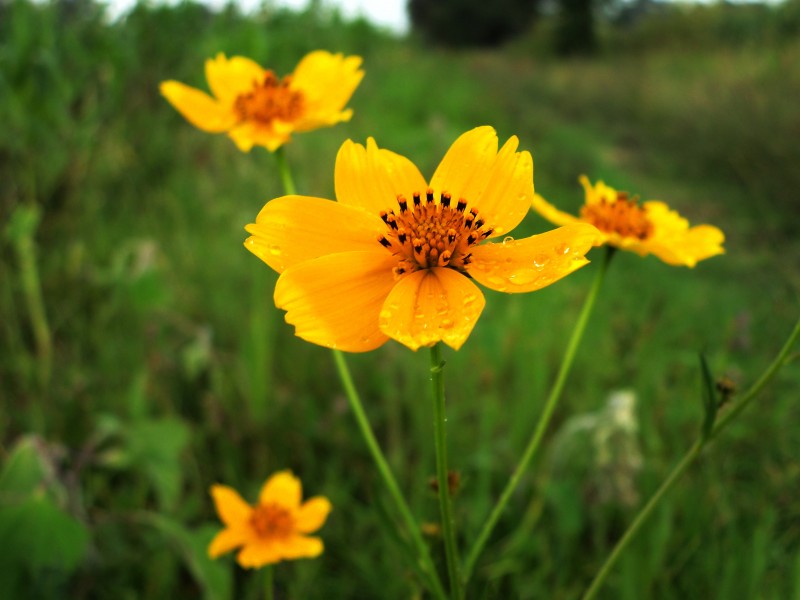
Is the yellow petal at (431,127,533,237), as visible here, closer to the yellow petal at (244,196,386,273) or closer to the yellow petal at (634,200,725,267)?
the yellow petal at (244,196,386,273)

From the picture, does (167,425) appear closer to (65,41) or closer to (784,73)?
(65,41)

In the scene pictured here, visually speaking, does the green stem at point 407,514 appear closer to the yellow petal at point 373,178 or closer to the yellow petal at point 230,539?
the yellow petal at point 373,178

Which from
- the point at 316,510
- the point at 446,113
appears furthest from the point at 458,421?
the point at 446,113

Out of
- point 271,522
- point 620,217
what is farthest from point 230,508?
point 620,217

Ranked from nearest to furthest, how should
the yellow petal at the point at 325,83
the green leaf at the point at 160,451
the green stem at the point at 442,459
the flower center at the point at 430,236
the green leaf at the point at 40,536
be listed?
the green stem at the point at 442,459, the flower center at the point at 430,236, the yellow petal at the point at 325,83, the green leaf at the point at 40,536, the green leaf at the point at 160,451

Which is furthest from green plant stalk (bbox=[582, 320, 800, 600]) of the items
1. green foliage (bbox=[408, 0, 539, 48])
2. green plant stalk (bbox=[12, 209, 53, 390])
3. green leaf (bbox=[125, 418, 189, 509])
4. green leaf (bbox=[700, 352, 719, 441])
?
green foliage (bbox=[408, 0, 539, 48])

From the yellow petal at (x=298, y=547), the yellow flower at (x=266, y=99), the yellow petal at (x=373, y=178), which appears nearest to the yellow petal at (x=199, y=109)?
the yellow flower at (x=266, y=99)
